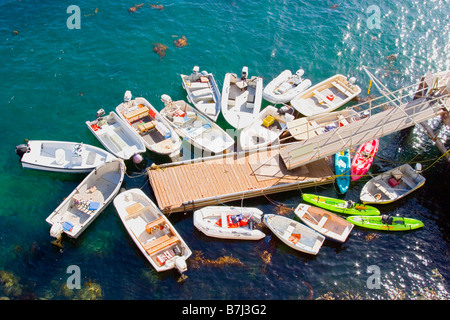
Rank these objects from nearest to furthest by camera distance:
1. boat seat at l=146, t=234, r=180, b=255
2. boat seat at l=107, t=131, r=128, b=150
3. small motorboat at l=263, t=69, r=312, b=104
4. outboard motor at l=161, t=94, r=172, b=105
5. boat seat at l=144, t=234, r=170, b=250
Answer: boat seat at l=146, t=234, r=180, b=255
boat seat at l=144, t=234, r=170, b=250
boat seat at l=107, t=131, r=128, b=150
outboard motor at l=161, t=94, r=172, b=105
small motorboat at l=263, t=69, r=312, b=104

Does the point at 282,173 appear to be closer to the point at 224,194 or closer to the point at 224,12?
the point at 224,194

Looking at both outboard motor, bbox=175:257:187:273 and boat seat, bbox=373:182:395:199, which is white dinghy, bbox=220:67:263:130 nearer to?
boat seat, bbox=373:182:395:199

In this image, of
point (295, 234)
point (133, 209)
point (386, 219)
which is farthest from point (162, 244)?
point (386, 219)

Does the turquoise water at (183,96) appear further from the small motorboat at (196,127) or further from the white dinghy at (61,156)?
the small motorboat at (196,127)

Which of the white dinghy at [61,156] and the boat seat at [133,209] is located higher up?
the white dinghy at [61,156]

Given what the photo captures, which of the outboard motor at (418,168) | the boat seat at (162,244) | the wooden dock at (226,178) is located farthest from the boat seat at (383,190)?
the boat seat at (162,244)

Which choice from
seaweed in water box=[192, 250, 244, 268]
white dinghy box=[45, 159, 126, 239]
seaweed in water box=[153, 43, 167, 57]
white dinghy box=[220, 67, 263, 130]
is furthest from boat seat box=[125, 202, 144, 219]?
seaweed in water box=[153, 43, 167, 57]

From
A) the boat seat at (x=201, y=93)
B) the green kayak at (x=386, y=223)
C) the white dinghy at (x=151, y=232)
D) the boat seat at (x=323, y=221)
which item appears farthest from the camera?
the boat seat at (x=201, y=93)
